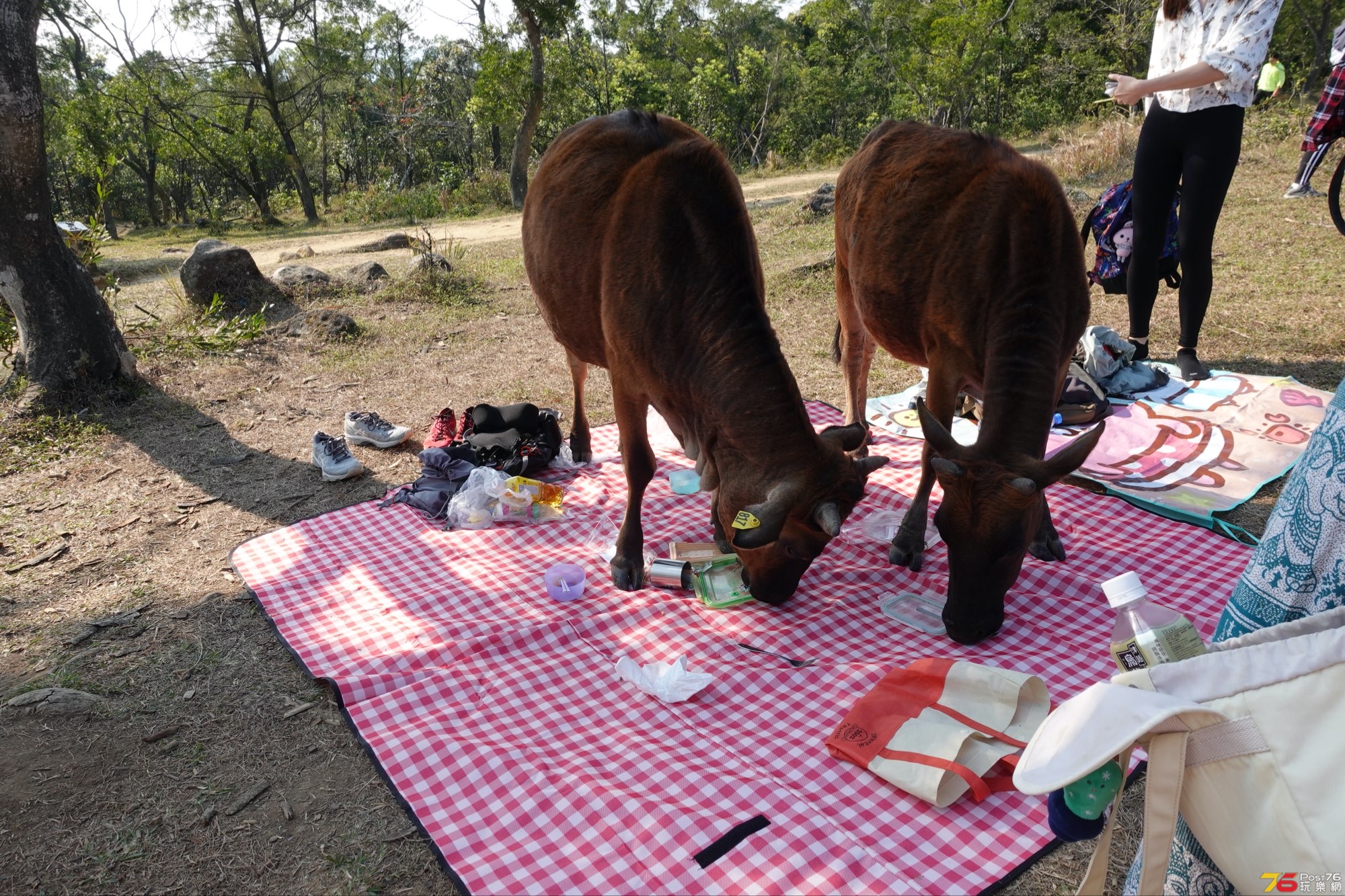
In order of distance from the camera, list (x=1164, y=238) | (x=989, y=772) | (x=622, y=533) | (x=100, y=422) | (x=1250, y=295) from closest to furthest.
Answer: (x=989, y=772)
(x=622, y=533)
(x=1164, y=238)
(x=100, y=422)
(x=1250, y=295)

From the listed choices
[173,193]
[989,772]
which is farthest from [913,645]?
[173,193]

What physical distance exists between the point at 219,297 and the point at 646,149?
704cm

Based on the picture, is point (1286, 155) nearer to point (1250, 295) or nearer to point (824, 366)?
point (1250, 295)

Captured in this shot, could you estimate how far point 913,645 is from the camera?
3676mm

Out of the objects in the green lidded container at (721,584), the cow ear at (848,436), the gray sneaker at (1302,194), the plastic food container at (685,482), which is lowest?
the green lidded container at (721,584)

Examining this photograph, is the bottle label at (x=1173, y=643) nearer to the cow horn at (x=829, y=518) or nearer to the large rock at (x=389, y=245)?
the cow horn at (x=829, y=518)

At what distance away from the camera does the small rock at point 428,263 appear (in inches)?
441

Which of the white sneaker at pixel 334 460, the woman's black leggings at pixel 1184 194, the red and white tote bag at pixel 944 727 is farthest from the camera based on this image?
the white sneaker at pixel 334 460

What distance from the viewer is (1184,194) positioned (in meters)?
5.78

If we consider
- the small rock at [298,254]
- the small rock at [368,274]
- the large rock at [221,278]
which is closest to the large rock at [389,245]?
the small rock at [298,254]

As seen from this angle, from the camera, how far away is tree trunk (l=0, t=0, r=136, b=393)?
20.5ft

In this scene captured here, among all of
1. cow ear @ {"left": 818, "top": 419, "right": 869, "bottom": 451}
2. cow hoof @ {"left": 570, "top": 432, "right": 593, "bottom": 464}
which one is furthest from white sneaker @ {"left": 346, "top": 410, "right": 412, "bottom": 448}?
cow ear @ {"left": 818, "top": 419, "right": 869, "bottom": 451}

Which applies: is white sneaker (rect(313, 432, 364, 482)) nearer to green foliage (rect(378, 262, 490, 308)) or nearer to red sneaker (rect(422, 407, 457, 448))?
red sneaker (rect(422, 407, 457, 448))

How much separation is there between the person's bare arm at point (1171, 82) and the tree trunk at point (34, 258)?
300 inches
